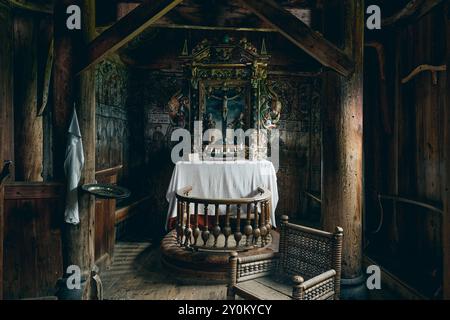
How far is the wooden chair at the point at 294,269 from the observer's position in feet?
8.04

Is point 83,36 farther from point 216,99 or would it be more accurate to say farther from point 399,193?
point 399,193

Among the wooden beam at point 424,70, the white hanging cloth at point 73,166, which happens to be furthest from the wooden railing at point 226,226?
the wooden beam at point 424,70

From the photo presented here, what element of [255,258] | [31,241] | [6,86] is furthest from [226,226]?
[6,86]

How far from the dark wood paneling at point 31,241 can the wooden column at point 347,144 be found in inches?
110

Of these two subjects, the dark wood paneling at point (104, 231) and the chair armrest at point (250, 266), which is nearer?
the chair armrest at point (250, 266)

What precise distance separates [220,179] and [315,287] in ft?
9.95

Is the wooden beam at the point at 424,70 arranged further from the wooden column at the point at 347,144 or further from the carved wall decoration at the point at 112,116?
the carved wall decoration at the point at 112,116

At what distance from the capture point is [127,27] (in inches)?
118

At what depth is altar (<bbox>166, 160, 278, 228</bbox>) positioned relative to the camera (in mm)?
5156

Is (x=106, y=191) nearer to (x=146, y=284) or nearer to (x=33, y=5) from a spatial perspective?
(x=146, y=284)

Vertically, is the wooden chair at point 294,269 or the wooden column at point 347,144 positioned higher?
the wooden column at point 347,144

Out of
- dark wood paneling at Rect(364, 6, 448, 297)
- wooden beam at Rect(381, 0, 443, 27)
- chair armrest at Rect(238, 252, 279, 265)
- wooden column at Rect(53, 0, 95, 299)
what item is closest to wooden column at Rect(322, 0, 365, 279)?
chair armrest at Rect(238, 252, 279, 265)
